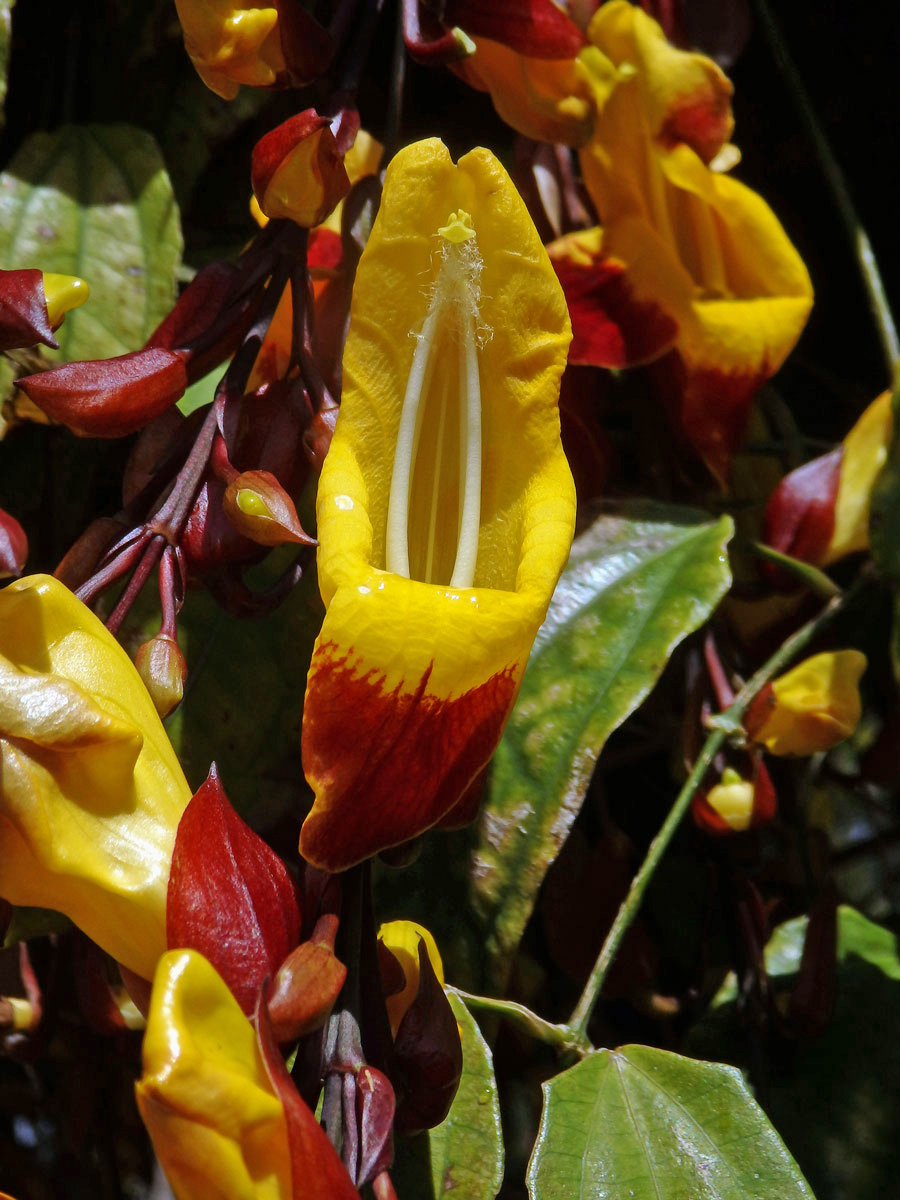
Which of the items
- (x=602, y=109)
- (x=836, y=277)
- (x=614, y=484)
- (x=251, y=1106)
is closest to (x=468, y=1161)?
(x=251, y=1106)

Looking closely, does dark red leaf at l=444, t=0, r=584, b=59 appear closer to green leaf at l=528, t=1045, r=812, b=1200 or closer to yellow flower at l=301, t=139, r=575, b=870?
yellow flower at l=301, t=139, r=575, b=870

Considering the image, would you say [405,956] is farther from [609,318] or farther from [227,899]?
[609,318]

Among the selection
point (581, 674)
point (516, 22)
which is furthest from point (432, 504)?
point (516, 22)

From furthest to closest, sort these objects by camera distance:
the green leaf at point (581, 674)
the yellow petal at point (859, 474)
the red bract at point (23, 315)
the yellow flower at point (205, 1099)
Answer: the yellow petal at point (859, 474) < the green leaf at point (581, 674) < the red bract at point (23, 315) < the yellow flower at point (205, 1099)

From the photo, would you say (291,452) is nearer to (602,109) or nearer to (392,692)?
(392,692)

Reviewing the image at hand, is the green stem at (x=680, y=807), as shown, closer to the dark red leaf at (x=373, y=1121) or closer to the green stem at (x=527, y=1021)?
the green stem at (x=527, y=1021)

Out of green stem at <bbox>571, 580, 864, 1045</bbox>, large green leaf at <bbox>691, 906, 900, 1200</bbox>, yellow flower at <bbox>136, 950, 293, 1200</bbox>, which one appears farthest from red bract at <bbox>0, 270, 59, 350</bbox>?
large green leaf at <bbox>691, 906, 900, 1200</bbox>

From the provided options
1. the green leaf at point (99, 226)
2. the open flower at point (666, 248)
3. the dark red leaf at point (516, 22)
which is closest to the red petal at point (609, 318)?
the open flower at point (666, 248)
